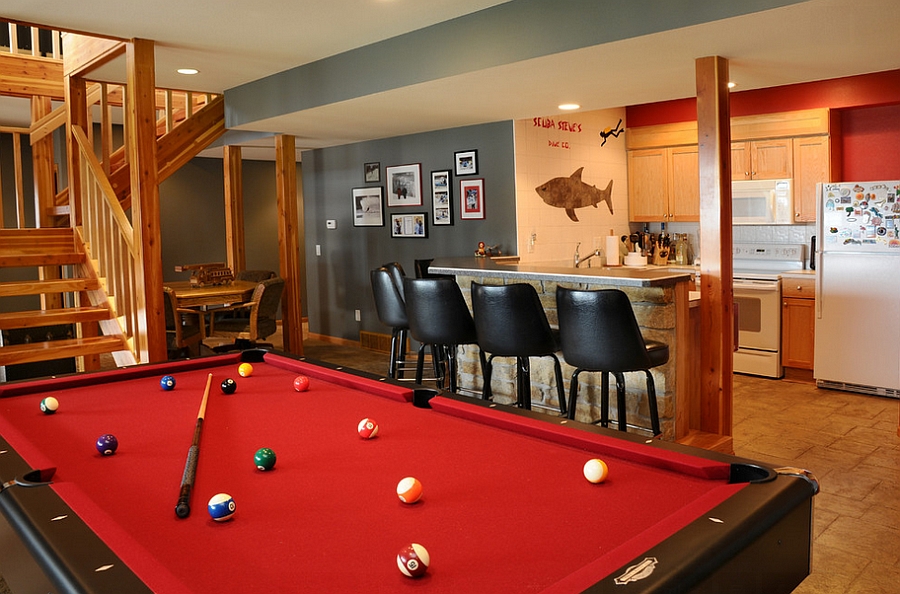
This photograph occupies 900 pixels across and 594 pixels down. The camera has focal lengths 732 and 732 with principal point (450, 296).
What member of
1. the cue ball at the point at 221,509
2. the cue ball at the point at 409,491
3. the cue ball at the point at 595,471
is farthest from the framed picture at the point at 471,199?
the cue ball at the point at 221,509

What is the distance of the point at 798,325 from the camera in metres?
6.02

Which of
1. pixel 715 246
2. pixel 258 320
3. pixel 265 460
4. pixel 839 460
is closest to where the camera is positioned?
pixel 265 460

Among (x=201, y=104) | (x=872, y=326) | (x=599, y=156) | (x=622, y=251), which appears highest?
(x=201, y=104)

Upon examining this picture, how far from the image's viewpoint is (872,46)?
3887 millimetres

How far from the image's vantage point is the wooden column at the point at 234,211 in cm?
830

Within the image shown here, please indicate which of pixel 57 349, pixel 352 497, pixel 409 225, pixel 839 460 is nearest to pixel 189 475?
pixel 352 497

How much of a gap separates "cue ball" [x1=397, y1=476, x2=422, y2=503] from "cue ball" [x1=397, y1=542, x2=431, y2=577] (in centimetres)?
32

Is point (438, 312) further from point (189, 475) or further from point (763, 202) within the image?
point (763, 202)

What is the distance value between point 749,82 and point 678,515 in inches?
165

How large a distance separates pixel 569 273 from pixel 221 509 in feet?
9.76

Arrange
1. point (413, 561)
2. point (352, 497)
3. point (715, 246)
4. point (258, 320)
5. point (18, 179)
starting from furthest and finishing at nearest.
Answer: point (18, 179)
point (258, 320)
point (715, 246)
point (352, 497)
point (413, 561)

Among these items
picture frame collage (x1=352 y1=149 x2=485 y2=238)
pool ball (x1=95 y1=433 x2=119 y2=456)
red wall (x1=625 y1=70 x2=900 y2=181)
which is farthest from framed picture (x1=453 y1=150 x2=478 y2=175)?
pool ball (x1=95 y1=433 x2=119 y2=456)

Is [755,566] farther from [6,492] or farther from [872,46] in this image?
[872,46]

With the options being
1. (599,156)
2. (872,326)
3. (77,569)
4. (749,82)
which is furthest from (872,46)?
(77,569)
